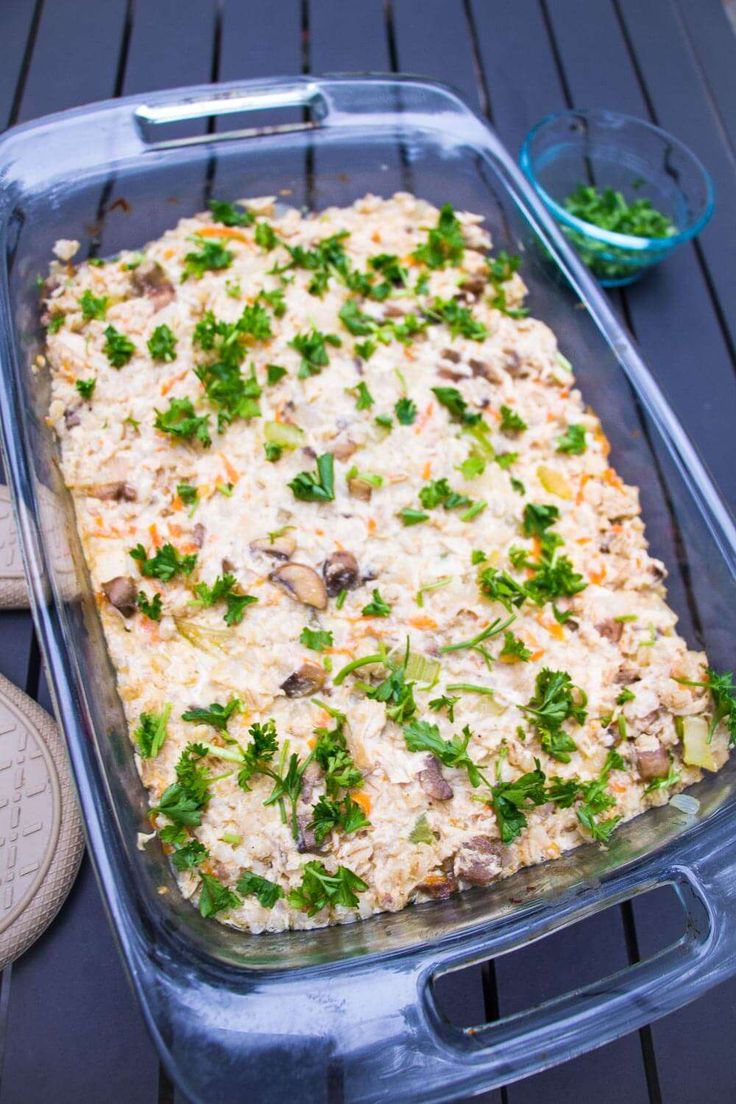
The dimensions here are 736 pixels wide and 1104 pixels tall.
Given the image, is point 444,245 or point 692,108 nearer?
point 444,245

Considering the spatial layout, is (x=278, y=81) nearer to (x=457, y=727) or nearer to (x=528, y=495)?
(x=528, y=495)

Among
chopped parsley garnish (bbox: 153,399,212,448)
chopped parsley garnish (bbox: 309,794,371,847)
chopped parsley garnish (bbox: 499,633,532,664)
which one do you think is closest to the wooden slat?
chopped parsley garnish (bbox: 499,633,532,664)

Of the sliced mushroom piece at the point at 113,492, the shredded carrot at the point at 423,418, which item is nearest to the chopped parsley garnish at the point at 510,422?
the shredded carrot at the point at 423,418

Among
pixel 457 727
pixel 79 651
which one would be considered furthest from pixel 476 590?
pixel 79 651

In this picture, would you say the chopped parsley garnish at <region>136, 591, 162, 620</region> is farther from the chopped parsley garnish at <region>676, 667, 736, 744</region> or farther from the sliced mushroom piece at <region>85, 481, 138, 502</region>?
the chopped parsley garnish at <region>676, 667, 736, 744</region>

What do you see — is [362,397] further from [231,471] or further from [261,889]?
[261,889]

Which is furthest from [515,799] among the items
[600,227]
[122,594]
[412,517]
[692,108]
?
[692,108]
